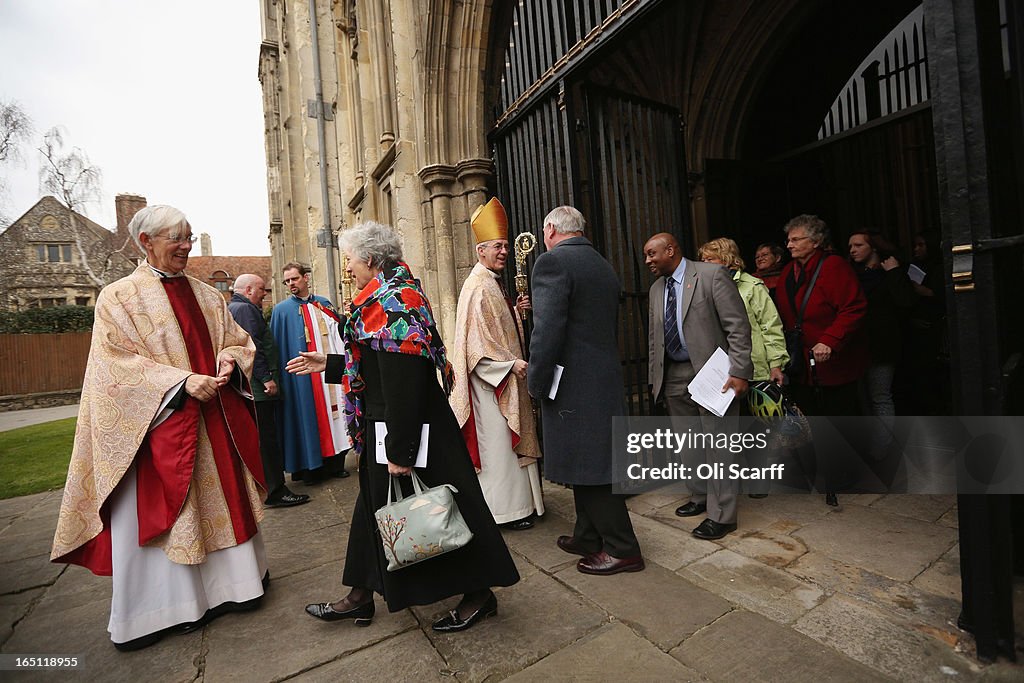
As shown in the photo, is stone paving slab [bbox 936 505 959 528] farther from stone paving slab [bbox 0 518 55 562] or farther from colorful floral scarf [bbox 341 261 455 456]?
stone paving slab [bbox 0 518 55 562]

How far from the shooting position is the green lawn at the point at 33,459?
5930mm

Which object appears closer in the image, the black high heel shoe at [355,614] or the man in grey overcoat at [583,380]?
the black high heel shoe at [355,614]

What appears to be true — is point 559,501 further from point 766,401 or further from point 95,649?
point 95,649

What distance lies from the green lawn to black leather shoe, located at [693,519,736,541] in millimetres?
6763

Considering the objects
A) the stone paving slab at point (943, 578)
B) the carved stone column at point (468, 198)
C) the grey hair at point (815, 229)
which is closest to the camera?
the stone paving slab at point (943, 578)

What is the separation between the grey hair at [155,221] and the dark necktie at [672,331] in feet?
9.17

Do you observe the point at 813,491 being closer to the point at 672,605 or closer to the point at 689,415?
the point at 689,415

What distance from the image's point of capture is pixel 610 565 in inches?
104

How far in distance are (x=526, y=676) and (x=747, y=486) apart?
8.30 ft

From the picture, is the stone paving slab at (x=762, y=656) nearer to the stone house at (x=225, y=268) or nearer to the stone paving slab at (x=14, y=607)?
the stone paving slab at (x=14, y=607)

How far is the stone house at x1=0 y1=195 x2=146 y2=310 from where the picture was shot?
2716 cm

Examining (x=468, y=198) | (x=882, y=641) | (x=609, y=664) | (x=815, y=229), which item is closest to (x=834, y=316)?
(x=815, y=229)

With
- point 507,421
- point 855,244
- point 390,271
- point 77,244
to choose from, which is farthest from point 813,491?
point 77,244

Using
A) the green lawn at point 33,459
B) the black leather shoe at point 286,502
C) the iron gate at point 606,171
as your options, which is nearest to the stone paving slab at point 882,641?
the iron gate at point 606,171
